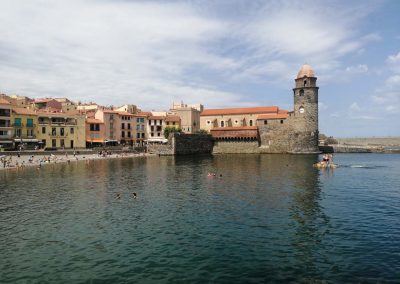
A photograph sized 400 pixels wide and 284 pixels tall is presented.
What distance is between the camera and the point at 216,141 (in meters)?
92.1

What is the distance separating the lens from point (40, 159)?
58.9m

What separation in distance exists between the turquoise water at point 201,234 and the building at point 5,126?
38.4m

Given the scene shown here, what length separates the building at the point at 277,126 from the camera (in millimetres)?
81000

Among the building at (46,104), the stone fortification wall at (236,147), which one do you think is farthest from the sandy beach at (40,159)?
the building at (46,104)

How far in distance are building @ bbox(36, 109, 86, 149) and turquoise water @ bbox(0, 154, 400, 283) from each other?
42355mm

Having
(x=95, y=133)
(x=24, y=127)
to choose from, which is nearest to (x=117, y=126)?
(x=95, y=133)

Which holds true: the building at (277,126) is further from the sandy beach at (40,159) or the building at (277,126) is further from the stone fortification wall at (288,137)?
the sandy beach at (40,159)

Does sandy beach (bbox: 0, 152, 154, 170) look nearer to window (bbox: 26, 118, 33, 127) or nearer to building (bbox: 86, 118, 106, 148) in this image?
window (bbox: 26, 118, 33, 127)

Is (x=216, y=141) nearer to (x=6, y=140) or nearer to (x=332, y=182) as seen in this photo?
(x=6, y=140)

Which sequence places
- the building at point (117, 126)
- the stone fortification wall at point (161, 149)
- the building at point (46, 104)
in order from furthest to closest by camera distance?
the building at point (46, 104) → the building at point (117, 126) → the stone fortification wall at point (161, 149)

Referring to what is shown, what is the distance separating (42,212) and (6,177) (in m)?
21.8

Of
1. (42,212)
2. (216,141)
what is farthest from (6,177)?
(216,141)

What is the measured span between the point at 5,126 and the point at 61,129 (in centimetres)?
1140

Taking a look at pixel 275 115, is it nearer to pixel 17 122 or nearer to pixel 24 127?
pixel 24 127
